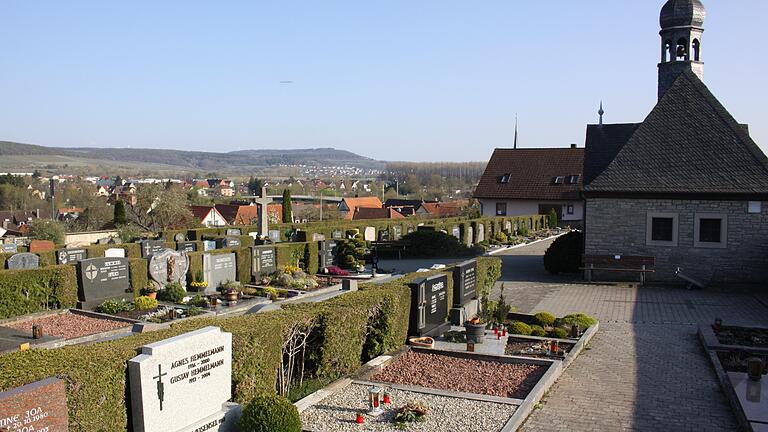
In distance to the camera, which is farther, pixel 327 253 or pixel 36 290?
pixel 327 253

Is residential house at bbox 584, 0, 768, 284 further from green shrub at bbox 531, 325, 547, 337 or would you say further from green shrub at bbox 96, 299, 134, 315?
green shrub at bbox 96, 299, 134, 315

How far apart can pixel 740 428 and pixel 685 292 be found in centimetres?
1310

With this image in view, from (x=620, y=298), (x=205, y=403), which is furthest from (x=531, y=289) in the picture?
(x=205, y=403)

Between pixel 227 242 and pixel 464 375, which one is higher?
pixel 227 242

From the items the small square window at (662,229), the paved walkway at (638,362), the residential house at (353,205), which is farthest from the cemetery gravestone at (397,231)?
the residential house at (353,205)

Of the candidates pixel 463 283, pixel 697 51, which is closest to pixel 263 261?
pixel 463 283

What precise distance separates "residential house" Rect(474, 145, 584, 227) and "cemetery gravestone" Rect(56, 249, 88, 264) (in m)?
31.8

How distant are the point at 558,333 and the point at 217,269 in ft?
38.0

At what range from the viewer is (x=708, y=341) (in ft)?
42.4

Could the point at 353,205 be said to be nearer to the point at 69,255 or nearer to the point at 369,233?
the point at 369,233

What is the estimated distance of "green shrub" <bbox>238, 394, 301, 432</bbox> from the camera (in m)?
7.31

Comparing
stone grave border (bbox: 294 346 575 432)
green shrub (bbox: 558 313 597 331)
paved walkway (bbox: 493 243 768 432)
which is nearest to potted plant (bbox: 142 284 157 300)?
stone grave border (bbox: 294 346 575 432)

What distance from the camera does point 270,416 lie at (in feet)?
24.1

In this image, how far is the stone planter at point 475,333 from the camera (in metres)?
12.8
